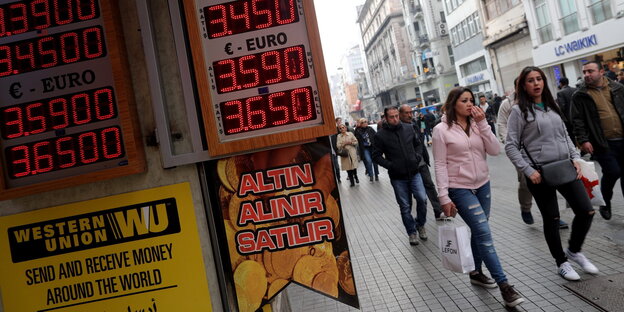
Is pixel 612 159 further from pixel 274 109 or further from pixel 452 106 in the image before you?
pixel 274 109

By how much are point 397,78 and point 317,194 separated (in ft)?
222

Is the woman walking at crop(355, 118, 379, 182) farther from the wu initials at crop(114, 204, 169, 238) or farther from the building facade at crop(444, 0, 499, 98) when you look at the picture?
the building facade at crop(444, 0, 499, 98)

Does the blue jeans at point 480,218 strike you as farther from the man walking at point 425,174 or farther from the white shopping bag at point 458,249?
the man walking at point 425,174

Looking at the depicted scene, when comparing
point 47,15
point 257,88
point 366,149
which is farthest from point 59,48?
point 366,149

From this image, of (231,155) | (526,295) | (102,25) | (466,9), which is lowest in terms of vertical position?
(526,295)

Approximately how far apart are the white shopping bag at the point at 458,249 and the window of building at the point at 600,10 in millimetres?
21944

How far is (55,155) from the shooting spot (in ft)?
12.2

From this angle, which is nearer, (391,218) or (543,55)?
(391,218)

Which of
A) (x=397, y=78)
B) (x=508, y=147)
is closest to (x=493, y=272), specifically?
(x=508, y=147)

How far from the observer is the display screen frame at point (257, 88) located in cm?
365

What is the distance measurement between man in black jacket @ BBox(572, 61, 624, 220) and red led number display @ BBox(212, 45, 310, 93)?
13.6 feet

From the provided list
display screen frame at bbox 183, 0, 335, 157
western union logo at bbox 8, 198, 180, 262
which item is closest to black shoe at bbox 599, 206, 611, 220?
display screen frame at bbox 183, 0, 335, 157

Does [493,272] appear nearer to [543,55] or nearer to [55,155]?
→ [55,155]

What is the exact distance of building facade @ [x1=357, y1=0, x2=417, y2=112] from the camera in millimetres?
66375
